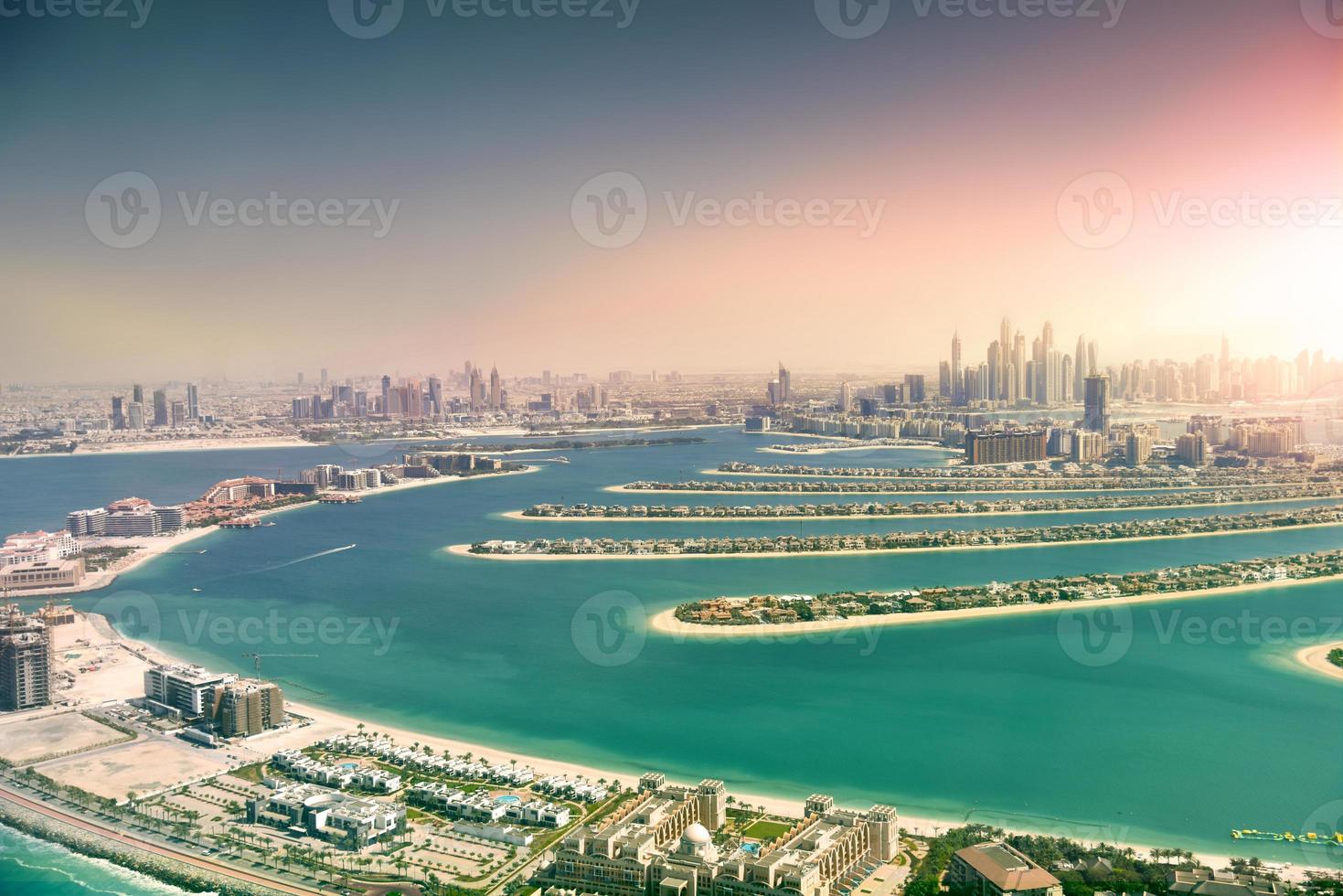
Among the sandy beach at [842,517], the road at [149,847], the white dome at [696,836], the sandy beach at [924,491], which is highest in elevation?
the sandy beach at [924,491]

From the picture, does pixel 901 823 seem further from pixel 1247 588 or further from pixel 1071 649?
pixel 1247 588

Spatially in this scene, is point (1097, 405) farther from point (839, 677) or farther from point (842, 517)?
point (839, 677)

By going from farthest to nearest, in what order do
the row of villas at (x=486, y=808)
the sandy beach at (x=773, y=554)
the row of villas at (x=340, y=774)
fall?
the sandy beach at (x=773, y=554) < the row of villas at (x=340, y=774) < the row of villas at (x=486, y=808)

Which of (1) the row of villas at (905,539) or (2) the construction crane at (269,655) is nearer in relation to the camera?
(2) the construction crane at (269,655)

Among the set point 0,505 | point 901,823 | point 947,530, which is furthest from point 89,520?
point 901,823

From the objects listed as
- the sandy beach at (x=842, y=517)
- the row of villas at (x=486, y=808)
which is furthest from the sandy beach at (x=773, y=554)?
Answer: the row of villas at (x=486, y=808)

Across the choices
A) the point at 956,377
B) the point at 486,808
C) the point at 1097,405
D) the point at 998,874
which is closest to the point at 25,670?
the point at 486,808

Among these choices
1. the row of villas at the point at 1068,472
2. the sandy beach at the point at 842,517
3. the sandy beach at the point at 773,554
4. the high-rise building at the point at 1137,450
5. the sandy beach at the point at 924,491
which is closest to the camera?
the sandy beach at the point at 773,554

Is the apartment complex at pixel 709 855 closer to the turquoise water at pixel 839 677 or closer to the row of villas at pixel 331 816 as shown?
the turquoise water at pixel 839 677
